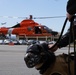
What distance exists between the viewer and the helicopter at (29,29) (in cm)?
2439

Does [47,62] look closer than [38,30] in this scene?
Yes

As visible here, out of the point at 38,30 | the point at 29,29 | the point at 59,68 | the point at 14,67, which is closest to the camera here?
the point at 59,68

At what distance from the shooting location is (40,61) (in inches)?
74.3

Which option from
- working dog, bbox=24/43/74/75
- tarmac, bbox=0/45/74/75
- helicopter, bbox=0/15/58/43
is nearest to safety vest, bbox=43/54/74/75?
working dog, bbox=24/43/74/75

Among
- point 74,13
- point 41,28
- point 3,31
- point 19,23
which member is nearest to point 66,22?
point 74,13

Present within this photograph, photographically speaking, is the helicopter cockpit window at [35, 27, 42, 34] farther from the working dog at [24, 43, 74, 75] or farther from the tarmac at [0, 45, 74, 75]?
the working dog at [24, 43, 74, 75]

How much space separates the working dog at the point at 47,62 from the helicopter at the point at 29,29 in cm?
2136

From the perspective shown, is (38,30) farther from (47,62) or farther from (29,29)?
(47,62)

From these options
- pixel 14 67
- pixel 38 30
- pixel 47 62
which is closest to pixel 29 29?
pixel 38 30

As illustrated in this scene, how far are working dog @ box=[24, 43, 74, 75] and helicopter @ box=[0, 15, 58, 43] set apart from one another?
21362mm

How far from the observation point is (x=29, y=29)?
2594 centimetres

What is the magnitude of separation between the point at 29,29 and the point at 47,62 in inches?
947

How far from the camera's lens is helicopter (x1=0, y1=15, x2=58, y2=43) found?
24.4 meters

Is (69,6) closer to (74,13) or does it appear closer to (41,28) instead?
(74,13)
